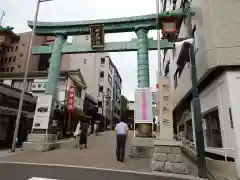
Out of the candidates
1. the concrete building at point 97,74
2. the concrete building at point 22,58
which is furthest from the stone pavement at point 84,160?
the concrete building at point 97,74

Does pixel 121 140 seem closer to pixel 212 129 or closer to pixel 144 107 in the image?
pixel 144 107

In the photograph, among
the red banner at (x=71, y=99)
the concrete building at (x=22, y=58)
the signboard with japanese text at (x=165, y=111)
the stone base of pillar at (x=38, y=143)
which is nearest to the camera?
the signboard with japanese text at (x=165, y=111)

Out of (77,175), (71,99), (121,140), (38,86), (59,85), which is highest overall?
(59,85)

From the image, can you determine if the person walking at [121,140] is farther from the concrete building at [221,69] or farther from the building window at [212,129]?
the building window at [212,129]

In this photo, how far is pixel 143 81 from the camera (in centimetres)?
1169

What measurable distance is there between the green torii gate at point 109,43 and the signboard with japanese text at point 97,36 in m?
0.23

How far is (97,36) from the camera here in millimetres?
13414

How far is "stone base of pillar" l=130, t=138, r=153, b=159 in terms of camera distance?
9858mm

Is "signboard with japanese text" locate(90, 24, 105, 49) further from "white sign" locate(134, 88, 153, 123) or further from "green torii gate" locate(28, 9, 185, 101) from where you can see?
"white sign" locate(134, 88, 153, 123)

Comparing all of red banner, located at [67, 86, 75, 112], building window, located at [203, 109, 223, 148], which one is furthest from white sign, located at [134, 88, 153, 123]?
red banner, located at [67, 86, 75, 112]

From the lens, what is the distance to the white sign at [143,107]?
10.5 meters

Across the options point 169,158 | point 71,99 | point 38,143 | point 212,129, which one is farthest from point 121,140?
point 71,99

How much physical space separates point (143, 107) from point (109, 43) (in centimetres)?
577

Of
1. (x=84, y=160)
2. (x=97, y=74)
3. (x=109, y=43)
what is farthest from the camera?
(x=97, y=74)
